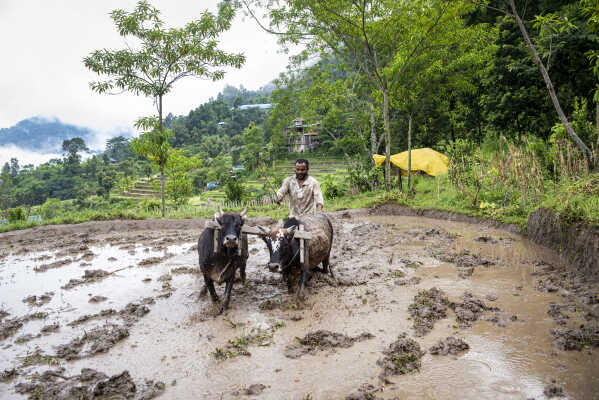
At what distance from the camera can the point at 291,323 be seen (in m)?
4.95

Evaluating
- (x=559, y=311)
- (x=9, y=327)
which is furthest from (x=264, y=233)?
(x=559, y=311)

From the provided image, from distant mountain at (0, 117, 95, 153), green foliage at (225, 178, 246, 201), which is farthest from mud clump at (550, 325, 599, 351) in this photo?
distant mountain at (0, 117, 95, 153)

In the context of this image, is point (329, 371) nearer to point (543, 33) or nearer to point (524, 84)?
point (543, 33)

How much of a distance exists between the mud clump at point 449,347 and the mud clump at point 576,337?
99 cm

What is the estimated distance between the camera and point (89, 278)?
7.19 m

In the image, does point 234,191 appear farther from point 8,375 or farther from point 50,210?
point 50,210

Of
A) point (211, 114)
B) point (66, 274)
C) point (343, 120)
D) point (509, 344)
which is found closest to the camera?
point (509, 344)

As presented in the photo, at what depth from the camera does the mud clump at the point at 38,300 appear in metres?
5.94

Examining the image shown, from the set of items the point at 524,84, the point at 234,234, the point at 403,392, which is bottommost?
the point at 403,392

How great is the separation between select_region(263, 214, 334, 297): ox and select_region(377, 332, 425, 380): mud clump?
1.75 metres

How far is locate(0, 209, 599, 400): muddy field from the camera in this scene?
3518 millimetres

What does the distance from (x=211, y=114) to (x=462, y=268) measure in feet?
248

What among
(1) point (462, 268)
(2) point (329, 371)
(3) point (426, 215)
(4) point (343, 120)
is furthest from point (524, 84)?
(2) point (329, 371)

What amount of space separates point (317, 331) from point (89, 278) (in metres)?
5.12
